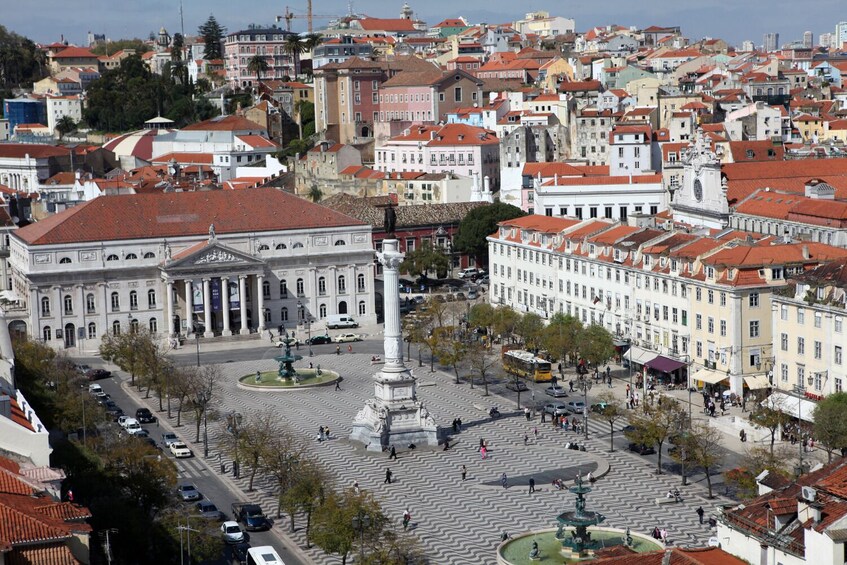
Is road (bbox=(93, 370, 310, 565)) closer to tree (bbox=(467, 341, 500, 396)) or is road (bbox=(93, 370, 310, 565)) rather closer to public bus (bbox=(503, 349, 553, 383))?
tree (bbox=(467, 341, 500, 396))

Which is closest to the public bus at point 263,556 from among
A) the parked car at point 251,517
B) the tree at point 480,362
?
the parked car at point 251,517

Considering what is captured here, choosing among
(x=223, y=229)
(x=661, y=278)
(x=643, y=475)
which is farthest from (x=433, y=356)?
(x=643, y=475)

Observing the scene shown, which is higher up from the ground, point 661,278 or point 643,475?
point 661,278

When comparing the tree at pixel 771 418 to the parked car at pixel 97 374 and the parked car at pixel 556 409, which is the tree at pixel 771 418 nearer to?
the parked car at pixel 556 409

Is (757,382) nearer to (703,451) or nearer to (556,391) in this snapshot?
(556,391)

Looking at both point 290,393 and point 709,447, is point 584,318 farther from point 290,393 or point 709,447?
point 709,447

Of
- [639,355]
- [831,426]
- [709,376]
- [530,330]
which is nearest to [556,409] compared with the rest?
[709,376]

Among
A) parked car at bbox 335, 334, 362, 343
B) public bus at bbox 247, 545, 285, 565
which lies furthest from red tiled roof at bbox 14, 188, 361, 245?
public bus at bbox 247, 545, 285, 565
